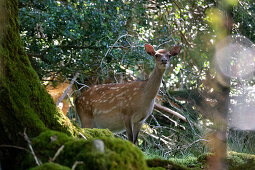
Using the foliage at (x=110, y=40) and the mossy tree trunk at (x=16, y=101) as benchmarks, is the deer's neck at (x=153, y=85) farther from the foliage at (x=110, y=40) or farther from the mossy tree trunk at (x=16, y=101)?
the mossy tree trunk at (x=16, y=101)

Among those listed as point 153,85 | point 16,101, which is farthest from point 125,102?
point 16,101

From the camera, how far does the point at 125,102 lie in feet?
25.5

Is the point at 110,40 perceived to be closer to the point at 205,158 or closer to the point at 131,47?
the point at 131,47

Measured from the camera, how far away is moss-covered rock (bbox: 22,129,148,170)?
2.47 m

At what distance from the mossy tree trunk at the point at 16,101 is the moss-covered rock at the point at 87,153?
0.24 m

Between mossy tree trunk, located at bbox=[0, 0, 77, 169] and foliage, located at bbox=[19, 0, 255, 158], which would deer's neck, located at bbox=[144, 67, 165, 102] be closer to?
foliage, located at bbox=[19, 0, 255, 158]

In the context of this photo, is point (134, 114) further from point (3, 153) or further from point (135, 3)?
point (3, 153)

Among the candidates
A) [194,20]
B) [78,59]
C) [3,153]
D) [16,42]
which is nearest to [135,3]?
[194,20]

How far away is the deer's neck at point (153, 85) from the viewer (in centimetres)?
720

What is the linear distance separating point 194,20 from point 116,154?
7.69 metres

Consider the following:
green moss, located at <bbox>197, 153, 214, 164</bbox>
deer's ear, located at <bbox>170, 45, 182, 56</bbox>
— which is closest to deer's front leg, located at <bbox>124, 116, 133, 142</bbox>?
deer's ear, located at <bbox>170, 45, 182, 56</bbox>

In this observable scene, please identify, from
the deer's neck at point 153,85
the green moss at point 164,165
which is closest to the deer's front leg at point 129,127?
the deer's neck at point 153,85

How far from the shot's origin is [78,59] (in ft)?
25.5

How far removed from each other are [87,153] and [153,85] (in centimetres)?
485
